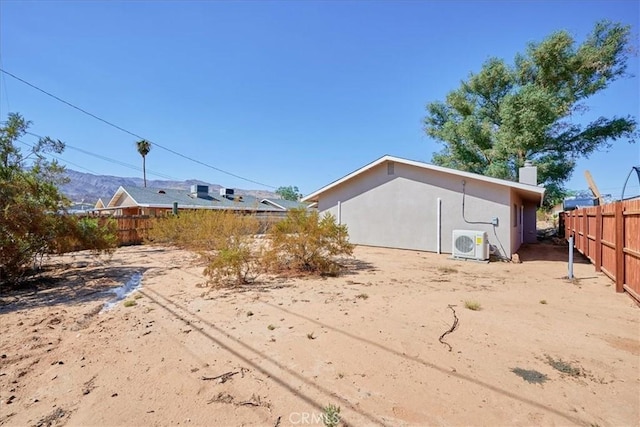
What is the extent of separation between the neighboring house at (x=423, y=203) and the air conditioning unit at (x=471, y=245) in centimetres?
103

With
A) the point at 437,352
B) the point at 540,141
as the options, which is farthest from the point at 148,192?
the point at 540,141

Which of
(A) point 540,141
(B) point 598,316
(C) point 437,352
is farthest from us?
(A) point 540,141

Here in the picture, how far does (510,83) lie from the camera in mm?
18203

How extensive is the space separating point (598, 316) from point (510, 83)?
1855 centimetres

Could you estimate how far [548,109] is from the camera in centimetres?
1496

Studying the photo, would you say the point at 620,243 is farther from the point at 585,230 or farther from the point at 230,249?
the point at 230,249

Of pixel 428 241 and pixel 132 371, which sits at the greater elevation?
pixel 428 241

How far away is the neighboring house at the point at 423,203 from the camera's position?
10430 millimetres

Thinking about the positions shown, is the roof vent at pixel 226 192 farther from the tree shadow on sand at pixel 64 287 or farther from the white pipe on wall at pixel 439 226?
the white pipe on wall at pixel 439 226

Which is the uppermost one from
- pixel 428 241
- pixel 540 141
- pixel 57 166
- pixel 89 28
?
pixel 89 28

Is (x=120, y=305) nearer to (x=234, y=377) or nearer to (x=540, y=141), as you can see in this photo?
(x=234, y=377)

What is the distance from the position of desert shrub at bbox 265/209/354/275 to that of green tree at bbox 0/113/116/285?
5.08m

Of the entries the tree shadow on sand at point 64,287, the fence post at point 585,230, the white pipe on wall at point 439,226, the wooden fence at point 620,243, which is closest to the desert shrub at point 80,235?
the tree shadow on sand at point 64,287

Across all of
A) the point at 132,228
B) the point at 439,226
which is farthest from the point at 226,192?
the point at 439,226
